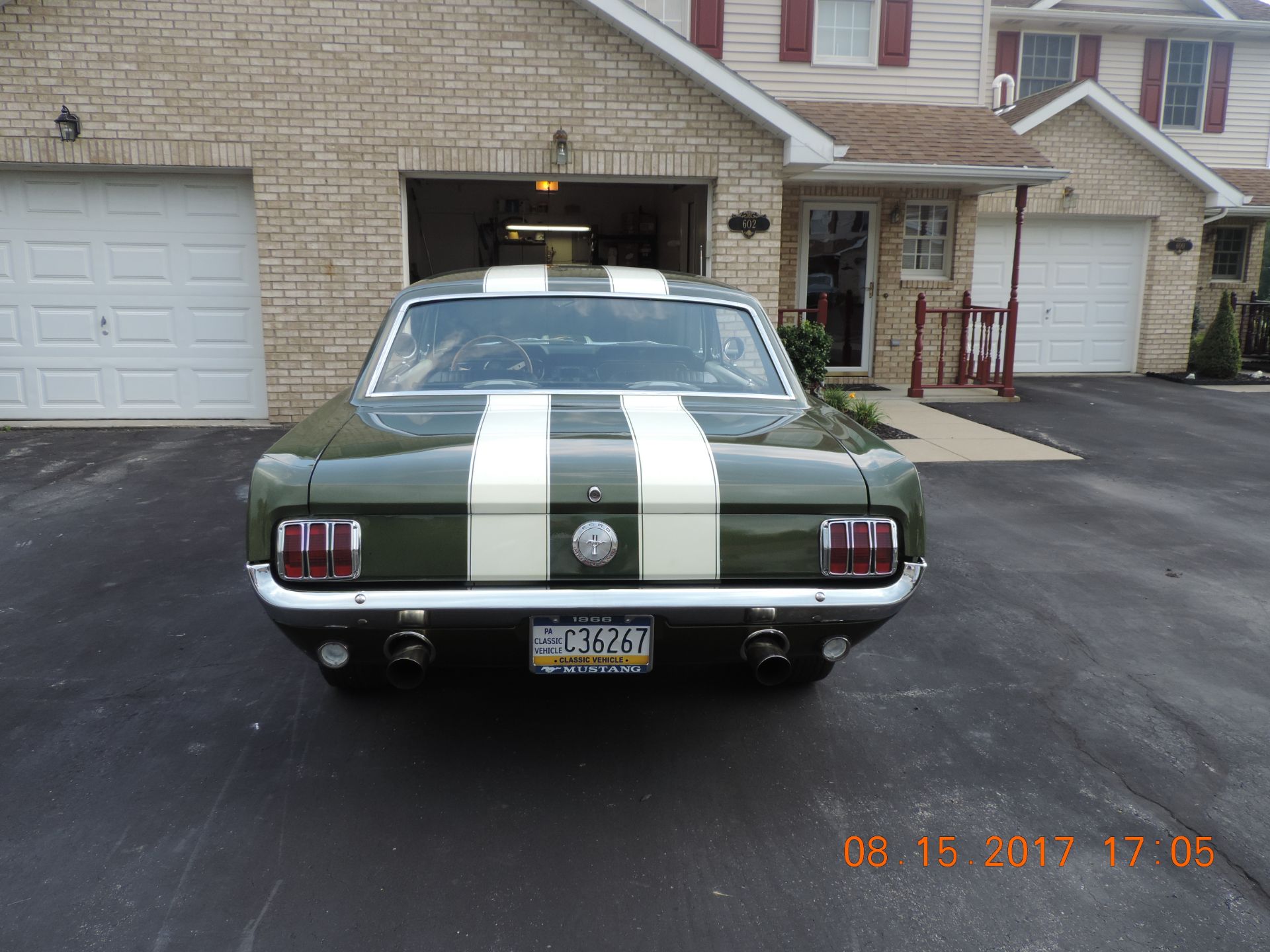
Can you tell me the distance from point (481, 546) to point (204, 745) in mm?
1442

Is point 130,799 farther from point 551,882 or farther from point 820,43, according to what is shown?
point 820,43

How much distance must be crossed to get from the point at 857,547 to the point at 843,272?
433 inches

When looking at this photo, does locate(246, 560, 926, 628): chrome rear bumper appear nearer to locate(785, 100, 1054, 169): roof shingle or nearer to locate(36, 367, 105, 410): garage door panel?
locate(36, 367, 105, 410): garage door panel

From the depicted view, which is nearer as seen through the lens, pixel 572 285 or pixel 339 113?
pixel 572 285

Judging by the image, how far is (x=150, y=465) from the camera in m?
7.77

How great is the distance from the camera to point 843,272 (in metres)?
13.1

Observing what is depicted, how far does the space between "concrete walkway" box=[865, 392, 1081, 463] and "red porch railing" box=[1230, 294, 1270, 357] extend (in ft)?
28.0

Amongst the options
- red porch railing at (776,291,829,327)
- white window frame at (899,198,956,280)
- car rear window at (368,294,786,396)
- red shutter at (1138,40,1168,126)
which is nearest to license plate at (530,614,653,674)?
car rear window at (368,294,786,396)

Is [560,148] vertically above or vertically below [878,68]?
below

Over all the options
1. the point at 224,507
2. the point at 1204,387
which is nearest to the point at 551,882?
the point at 224,507

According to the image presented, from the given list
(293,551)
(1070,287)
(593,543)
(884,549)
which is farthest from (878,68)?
(293,551)

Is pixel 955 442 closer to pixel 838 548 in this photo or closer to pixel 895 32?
pixel 838 548

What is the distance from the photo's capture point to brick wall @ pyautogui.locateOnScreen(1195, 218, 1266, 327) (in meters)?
17.3

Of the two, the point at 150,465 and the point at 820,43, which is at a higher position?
the point at 820,43
